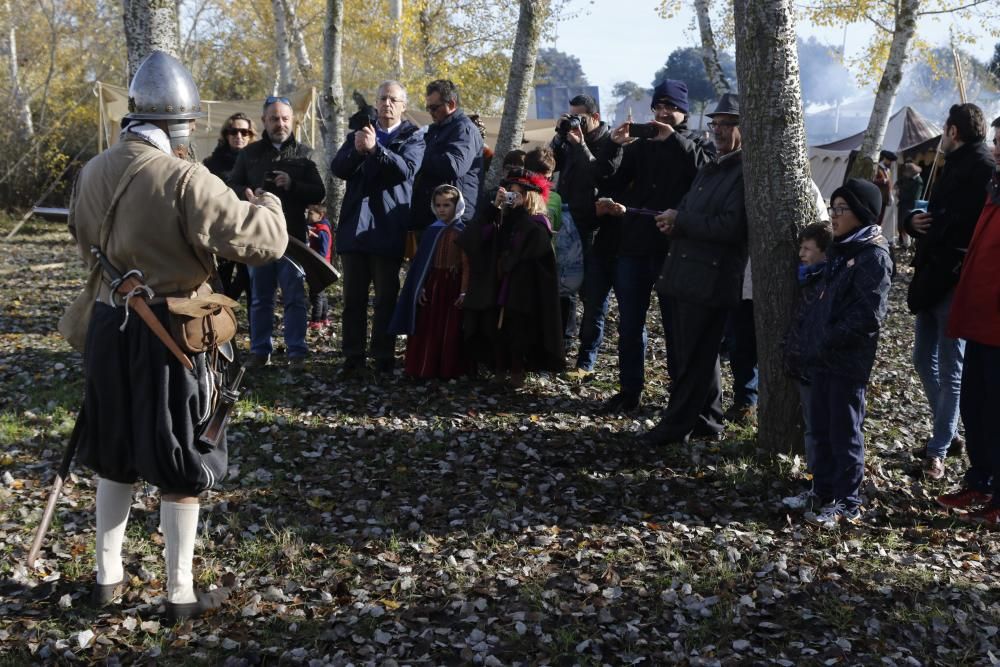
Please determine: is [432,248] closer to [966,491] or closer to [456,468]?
[456,468]

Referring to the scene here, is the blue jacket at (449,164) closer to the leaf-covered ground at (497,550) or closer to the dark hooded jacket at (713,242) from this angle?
the leaf-covered ground at (497,550)

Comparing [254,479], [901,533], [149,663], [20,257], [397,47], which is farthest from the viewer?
[397,47]

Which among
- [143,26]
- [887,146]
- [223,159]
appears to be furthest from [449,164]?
[887,146]

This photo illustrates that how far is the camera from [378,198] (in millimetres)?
7551

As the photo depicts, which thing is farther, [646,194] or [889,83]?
[889,83]

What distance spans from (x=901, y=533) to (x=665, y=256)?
2574 millimetres

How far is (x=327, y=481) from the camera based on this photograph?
579cm

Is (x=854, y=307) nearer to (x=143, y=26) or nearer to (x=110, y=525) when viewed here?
(x=110, y=525)

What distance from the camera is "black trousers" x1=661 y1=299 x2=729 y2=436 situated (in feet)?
20.0

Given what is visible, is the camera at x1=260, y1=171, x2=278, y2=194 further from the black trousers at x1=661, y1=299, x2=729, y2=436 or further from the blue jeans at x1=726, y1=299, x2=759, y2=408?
the blue jeans at x1=726, y1=299, x2=759, y2=408

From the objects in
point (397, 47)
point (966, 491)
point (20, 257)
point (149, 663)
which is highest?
point (397, 47)

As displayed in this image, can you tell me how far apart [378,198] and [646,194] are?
7.15 ft

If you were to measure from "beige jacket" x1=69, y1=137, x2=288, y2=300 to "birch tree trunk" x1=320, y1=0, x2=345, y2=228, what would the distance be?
28.2 ft

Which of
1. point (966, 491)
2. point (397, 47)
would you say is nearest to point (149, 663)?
point (966, 491)
